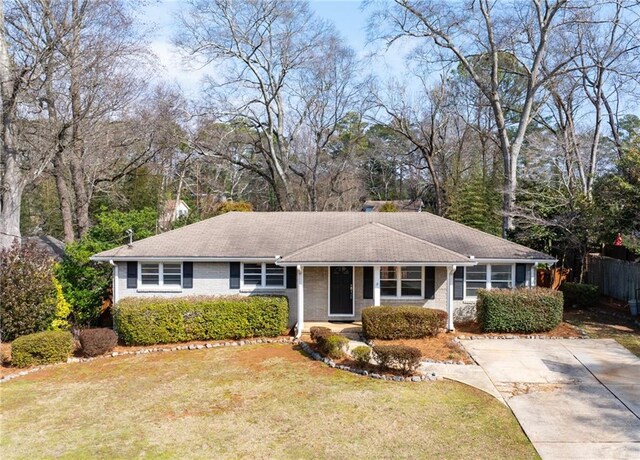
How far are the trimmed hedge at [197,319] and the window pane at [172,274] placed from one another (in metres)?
1.30

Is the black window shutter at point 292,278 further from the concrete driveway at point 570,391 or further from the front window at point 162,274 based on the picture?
the concrete driveway at point 570,391

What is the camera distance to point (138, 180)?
105ft

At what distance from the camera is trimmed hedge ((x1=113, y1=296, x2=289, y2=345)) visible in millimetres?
15055

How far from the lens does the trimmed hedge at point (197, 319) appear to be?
593 inches

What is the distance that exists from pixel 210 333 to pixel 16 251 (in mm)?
7131

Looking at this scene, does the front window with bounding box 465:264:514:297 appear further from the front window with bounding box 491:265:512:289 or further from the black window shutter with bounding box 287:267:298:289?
the black window shutter with bounding box 287:267:298:289

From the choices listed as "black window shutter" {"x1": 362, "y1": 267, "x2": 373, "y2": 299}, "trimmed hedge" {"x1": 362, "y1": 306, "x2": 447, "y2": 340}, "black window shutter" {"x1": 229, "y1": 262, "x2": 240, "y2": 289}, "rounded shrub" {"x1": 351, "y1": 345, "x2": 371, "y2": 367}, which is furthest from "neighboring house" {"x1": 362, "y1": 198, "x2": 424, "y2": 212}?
"rounded shrub" {"x1": 351, "y1": 345, "x2": 371, "y2": 367}

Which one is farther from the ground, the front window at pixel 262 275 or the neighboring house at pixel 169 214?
the neighboring house at pixel 169 214

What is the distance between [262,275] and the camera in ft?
55.3

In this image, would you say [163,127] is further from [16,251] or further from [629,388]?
[629,388]

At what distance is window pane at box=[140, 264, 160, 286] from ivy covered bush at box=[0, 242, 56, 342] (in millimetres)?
2917

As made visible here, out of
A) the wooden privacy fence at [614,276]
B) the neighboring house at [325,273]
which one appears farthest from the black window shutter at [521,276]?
the wooden privacy fence at [614,276]


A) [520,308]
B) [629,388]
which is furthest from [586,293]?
[629,388]

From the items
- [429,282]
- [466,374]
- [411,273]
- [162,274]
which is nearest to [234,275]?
[162,274]
